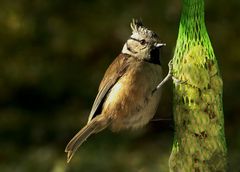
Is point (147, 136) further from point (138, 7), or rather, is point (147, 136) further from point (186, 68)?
point (186, 68)

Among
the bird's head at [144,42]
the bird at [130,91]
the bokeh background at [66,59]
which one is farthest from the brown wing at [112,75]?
the bokeh background at [66,59]

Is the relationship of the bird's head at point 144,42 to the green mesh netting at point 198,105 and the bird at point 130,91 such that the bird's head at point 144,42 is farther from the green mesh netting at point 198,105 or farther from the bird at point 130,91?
the green mesh netting at point 198,105

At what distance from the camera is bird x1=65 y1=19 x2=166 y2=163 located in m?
2.96

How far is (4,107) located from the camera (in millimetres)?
5793

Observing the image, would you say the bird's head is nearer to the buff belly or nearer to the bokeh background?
the buff belly

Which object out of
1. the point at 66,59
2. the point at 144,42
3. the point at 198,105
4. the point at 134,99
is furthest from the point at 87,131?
the point at 66,59

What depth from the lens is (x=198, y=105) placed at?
267 centimetres

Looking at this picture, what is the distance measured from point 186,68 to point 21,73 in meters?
3.19

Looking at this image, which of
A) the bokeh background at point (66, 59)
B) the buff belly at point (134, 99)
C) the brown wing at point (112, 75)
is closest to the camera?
the buff belly at point (134, 99)

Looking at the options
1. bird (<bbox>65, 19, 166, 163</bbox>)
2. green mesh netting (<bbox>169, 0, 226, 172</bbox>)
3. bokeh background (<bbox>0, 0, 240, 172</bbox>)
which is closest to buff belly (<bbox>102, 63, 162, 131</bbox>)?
bird (<bbox>65, 19, 166, 163</bbox>)

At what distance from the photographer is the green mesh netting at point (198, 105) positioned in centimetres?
264

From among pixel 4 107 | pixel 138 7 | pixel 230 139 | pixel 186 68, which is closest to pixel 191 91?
pixel 186 68

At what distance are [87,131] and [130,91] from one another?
24 cm

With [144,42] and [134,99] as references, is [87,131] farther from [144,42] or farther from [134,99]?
[144,42]
